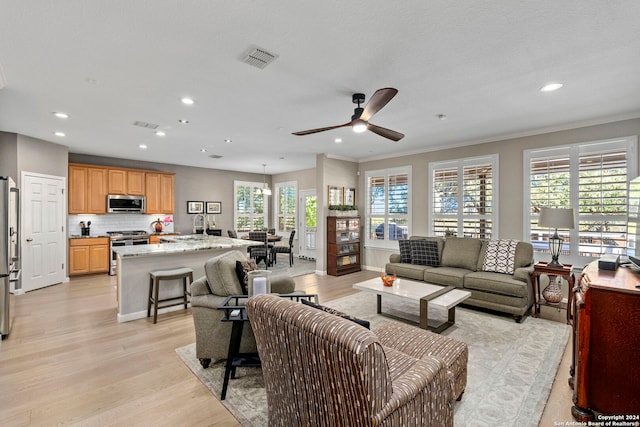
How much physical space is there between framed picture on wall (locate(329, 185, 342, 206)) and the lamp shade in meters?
3.91

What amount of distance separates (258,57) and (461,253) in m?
4.28

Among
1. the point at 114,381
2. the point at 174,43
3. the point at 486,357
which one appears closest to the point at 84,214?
the point at 114,381

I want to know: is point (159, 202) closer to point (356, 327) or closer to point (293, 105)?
point (293, 105)

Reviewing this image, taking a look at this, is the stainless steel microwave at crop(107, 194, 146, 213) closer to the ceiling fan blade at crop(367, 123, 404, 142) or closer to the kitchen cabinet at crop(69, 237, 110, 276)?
the kitchen cabinet at crop(69, 237, 110, 276)

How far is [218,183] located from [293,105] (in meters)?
6.02

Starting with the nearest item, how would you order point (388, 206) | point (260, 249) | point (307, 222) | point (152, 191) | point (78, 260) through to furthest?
1. point (78, 260)
2. point (388, 206)
3. point (260, 249)
4. point (152, 191)
5. point (307, 222)

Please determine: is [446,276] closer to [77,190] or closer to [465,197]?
[465,197]

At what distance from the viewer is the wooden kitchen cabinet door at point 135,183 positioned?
706 cm

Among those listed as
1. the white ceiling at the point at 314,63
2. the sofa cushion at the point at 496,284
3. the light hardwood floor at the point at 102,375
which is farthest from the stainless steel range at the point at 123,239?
the sofa cushion at the point at 496,284

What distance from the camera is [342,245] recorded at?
263 inches

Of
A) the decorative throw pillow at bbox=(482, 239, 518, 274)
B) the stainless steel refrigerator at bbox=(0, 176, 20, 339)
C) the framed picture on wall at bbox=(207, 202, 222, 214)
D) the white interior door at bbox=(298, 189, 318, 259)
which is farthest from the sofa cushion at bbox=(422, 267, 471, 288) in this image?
the framed picture on wall at bbox=(207, 202, 222, 214)

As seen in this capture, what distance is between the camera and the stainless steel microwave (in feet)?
22.2

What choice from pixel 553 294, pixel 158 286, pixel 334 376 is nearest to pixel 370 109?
pixel 334 376

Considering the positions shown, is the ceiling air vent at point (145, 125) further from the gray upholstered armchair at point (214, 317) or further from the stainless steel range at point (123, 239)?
the stainless steel range at point (123, 239)
